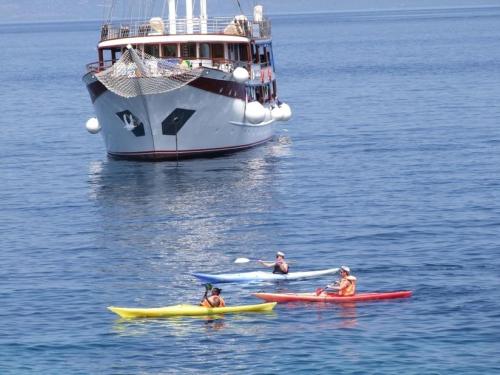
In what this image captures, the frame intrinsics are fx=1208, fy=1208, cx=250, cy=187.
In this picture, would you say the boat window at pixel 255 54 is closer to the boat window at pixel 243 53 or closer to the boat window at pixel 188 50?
the boat window at pixel 243 53

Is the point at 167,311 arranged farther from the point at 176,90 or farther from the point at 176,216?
the point at 176,90

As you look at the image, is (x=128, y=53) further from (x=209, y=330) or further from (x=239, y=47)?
(x=209, y=330)

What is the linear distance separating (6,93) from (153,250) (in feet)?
305

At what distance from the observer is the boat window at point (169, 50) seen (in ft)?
246

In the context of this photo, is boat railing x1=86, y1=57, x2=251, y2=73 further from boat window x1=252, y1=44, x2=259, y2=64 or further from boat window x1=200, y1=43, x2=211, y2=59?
boat window x1=252, y1=44, x2=259, y2=64

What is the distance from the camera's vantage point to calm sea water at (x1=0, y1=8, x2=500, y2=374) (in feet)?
127

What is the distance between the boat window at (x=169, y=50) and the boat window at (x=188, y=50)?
50cm

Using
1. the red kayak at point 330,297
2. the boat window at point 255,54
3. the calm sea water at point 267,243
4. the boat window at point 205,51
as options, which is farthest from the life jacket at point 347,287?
the boat window at point 255,54

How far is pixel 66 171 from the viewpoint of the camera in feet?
251

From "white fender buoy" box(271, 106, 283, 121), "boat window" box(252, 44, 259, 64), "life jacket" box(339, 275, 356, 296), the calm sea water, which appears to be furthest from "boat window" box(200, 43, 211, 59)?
"life jacket" box(339, 275, 356, 296)

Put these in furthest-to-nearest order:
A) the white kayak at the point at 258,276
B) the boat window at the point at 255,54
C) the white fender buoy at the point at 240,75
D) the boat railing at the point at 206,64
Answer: the boat window at the point at 255,54 < the boat railing at the point at 206,64 < the white fender buoy at the point at 240,75 < the white kayak at the point at 258,276

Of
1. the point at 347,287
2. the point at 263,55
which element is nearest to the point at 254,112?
the point at 263,55

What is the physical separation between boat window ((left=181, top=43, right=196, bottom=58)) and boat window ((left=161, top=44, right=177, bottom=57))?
0.50 metres

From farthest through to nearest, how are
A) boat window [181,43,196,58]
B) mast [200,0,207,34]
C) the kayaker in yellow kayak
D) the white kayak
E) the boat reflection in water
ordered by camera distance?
mast [200,0,207,34]
boat window [181,43,196,58]
the boat reflection in water
the white kayak
the kayaker in yellow kayak
